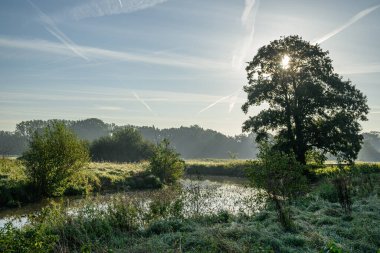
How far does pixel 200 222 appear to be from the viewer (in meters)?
12.6

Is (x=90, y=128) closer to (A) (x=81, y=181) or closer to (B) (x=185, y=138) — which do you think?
(B) (x=185, y=138)

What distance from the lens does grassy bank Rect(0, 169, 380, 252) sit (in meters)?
9.05

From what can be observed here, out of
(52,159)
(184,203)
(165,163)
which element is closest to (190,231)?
(184,203)

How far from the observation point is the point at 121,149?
61.7 metres

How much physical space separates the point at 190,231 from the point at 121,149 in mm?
51846

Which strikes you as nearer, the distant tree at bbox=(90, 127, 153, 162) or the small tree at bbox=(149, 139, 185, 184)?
the small tree at bbox=(149, 139, 185, 184)

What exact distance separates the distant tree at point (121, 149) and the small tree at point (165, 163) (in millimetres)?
26963

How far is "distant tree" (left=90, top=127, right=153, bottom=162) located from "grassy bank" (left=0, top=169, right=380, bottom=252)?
46994 millimetres

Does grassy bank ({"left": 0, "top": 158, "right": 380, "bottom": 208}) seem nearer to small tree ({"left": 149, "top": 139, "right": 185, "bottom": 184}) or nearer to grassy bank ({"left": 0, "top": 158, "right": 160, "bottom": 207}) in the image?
grassy bank ({"left": 0, "top": 158, "right": 160, "bottom": 207})

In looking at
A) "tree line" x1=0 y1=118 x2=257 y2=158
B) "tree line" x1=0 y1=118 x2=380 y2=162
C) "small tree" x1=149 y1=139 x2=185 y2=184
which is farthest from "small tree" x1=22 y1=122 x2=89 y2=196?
"tree line" x1=0 y1=118 x2=380 y2=162

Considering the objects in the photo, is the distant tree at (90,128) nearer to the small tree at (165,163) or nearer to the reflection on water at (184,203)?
the small tree at (165,163)

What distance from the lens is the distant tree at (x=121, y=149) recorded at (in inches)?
2402

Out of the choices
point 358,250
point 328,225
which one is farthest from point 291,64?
point 358,250

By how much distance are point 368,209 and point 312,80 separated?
19.6 metres
